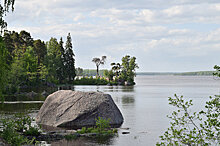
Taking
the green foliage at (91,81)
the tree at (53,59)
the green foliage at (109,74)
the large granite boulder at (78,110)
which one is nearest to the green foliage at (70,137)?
the large granite boulder at (78,110)

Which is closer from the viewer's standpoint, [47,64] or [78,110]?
[78,110]

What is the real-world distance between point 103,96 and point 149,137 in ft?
16.2

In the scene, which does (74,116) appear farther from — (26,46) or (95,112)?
(26,46)

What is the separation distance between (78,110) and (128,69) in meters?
81.4

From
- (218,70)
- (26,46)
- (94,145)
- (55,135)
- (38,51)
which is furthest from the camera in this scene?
(38,51)

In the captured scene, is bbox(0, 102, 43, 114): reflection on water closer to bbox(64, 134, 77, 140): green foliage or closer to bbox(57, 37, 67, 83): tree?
bbox(64, 134, 77, 140): green foliage

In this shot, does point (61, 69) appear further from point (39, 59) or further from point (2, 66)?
point (2, 66)

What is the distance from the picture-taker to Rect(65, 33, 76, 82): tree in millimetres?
91500

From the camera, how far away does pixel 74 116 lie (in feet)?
65.7

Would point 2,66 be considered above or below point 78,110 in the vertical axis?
above

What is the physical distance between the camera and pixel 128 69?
101m

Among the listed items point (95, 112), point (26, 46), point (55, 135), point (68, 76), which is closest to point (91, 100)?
point (95, 112)

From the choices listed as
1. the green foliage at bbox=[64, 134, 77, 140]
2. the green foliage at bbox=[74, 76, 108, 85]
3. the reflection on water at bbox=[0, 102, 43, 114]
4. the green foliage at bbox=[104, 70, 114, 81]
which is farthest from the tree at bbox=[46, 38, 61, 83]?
the green foliage at bbox=[64, 134, 77, 140]

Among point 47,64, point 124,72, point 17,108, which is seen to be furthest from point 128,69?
point 17,108
